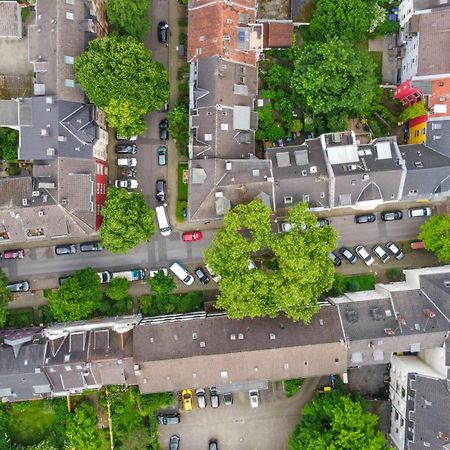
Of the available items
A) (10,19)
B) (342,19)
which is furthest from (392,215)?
(10,19)

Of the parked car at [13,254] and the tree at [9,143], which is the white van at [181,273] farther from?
the tree at [9,143]

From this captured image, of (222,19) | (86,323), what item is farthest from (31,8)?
(86,323)

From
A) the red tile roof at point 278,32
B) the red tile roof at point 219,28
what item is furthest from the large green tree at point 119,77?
the red tile roof at point 278,32

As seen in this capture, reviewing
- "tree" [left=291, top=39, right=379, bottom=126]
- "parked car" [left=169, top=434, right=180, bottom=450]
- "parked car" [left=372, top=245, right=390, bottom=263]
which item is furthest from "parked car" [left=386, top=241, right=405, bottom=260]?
"parked car" [left=169, top=434, right=180, bottom=450]

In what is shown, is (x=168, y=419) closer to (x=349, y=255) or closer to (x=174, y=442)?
(x=174, y=442)

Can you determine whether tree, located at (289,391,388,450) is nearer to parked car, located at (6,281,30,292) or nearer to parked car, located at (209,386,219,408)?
parked car, located at (209,386,219,408)
